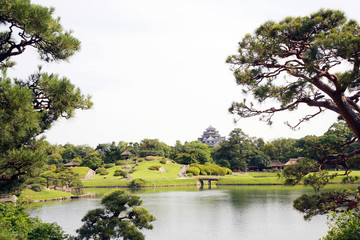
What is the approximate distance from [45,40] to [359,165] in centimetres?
1050

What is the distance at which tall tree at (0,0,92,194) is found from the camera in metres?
7.20

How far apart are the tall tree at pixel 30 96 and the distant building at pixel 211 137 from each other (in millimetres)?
144371

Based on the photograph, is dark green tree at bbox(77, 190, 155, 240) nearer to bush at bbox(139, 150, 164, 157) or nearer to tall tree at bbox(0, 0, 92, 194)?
tall tree at bbox(0, 0, 92, 194)

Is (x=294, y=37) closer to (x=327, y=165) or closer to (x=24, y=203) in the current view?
(x=327, y=165)

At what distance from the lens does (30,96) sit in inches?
291

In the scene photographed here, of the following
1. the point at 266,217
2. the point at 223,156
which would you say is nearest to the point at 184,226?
the point at 266,217

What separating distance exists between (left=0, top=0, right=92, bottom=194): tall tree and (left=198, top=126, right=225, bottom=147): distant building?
14437 centimetres

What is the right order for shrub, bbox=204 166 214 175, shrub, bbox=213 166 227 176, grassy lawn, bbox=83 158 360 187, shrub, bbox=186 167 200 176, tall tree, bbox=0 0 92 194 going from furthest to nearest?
shrub, bbox=204 166 214 175, shrub, bbox=213 166 227 176, shrub, bbox=186 167 200 176, grassy lawn, bbox=83 158 360 187, tall tree, bbox=0 0 92 194

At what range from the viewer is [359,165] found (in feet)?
34.4

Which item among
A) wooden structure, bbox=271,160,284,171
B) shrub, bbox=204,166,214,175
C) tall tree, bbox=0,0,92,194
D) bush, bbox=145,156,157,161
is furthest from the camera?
wooden structure, bbox=271,160,284,171

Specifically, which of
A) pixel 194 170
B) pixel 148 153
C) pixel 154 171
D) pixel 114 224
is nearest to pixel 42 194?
pixel 114 224

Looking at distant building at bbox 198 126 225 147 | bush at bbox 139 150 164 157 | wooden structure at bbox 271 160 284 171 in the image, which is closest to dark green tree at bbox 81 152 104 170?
bush at bbox 139 150 164 157

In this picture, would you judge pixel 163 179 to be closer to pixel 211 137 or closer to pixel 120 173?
pixel 120 173

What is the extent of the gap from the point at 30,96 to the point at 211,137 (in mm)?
147570
